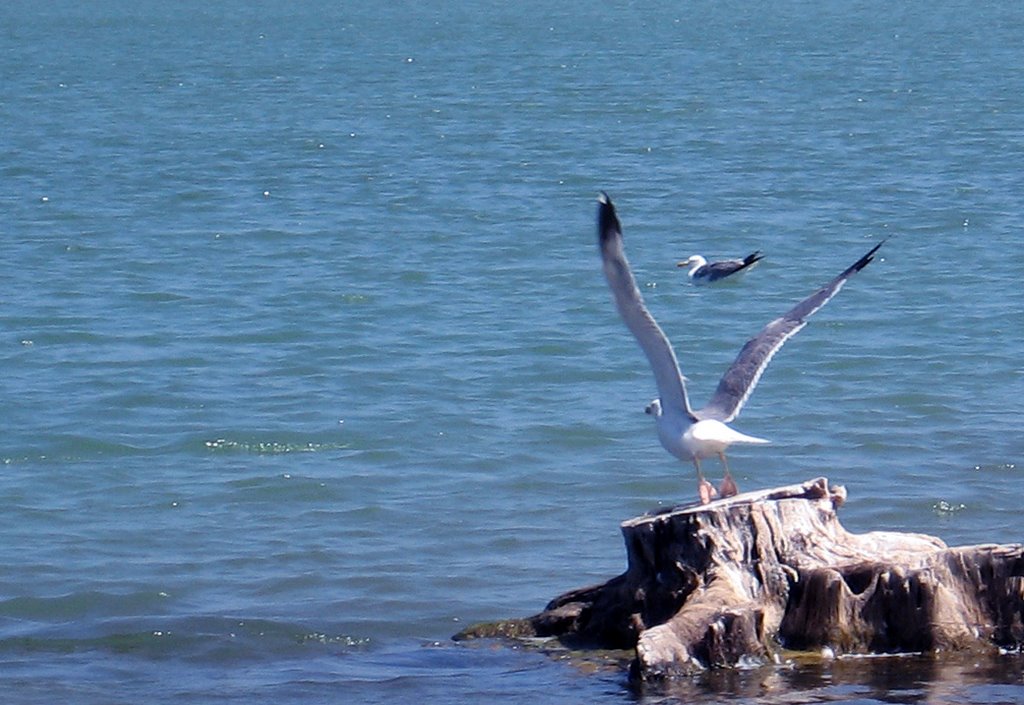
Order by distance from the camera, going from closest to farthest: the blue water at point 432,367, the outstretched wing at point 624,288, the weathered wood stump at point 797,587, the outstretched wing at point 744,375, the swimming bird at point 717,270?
the weathered wood stump at point 797,587 → the outstretched wing at point 624,288 → the outstretched wing at point 744,375 → the blue water at point 432,367 → the swimming bird at point 717,270

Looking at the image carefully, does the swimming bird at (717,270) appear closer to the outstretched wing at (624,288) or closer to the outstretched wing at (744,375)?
the outstretched wing at (744,375)

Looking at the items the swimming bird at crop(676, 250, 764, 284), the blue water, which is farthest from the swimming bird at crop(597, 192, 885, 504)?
the swimming bird at crop(676, 250, 764, 284)

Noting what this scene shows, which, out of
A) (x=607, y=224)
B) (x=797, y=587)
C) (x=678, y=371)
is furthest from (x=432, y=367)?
(x=797, y=587)

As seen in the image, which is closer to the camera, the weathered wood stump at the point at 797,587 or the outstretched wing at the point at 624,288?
→ the weathered wood stump at the point at 797,587

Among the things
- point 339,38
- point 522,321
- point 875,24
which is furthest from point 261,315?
point 875,24

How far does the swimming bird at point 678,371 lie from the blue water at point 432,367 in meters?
1.24

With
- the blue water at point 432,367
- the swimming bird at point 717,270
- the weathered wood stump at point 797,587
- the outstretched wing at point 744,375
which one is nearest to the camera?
the weathered wood stump at point 797,587

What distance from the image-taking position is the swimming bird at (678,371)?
9.02m

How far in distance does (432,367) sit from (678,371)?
27.6 ft

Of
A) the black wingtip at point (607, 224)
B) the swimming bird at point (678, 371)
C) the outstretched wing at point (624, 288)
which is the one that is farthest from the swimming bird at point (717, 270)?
the black wingtip at point (607, 224)

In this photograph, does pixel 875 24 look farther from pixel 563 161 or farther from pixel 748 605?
pixel 748 605

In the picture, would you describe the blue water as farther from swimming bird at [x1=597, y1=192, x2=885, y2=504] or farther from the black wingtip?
the black wingtip

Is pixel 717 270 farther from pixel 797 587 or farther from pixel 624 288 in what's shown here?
pixel 797 587

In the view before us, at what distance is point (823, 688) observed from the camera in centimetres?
844
